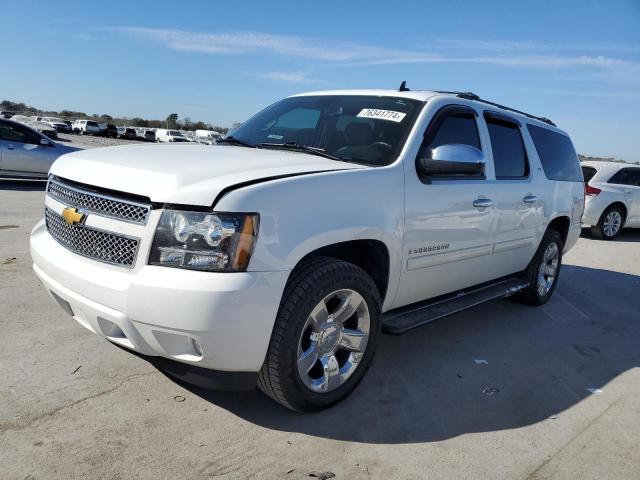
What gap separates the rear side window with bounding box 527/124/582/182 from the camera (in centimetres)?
517

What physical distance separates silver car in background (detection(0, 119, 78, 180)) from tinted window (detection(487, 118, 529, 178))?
10373 millimetres

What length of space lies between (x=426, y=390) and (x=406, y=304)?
0.59 m

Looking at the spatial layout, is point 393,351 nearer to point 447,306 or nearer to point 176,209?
point 447,306

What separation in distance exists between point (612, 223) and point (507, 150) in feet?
25.6

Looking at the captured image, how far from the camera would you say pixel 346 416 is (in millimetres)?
2992

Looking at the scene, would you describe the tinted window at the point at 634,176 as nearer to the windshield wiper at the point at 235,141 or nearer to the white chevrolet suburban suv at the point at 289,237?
the white chevrolet suburban suv at the point at 289,237

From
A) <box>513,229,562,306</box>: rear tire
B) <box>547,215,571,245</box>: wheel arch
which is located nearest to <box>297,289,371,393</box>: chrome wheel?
<box>513,229,562,306</box>: rear tire

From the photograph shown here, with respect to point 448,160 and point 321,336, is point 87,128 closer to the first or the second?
point 448,160

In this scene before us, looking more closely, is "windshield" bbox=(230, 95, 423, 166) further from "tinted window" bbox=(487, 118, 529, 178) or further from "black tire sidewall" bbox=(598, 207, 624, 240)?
"black tire sidewall" bbox=(598, 207, 624, 240)

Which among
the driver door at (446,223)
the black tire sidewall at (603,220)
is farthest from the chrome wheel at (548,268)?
the black tire sidewall at (603,220)

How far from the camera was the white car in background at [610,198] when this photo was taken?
34.7ft

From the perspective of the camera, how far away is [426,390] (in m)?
3.40

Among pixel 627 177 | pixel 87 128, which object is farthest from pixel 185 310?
pixel 87 128

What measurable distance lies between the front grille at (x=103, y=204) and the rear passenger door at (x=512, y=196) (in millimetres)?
2749
